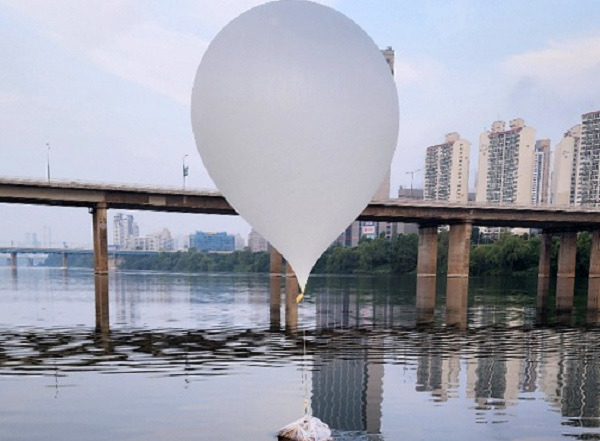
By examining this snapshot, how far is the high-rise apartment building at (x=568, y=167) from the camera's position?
154 meters

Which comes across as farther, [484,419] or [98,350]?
[98,350]

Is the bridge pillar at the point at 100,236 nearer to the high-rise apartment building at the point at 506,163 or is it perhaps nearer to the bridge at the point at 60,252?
the bridge at the point at 60,252

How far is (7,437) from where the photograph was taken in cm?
840

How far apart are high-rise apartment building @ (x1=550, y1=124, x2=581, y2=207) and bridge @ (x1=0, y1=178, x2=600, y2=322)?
92.7m

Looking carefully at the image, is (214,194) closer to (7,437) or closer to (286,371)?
(286,371)

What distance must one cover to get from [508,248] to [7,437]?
323 ft

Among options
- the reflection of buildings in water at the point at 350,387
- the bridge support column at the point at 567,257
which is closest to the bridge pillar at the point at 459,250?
the bridge support column at the point at 567,257

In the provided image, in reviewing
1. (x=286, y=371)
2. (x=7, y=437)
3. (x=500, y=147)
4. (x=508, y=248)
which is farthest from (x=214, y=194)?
(x=500, y=147)

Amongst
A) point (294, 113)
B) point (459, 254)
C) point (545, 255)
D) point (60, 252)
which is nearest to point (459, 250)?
point (459, 254)

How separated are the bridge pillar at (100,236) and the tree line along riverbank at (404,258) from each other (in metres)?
71.6

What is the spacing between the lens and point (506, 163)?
578ft

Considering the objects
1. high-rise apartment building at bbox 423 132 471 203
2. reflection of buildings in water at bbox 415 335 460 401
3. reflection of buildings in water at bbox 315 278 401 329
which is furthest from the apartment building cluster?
reflection of buildings in water at bbox 415 335 460 401

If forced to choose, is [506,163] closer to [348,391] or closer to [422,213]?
[422,213]

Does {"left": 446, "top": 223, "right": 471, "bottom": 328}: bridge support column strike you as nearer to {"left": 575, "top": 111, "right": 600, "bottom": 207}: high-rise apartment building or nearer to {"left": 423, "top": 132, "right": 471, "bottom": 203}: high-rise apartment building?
{"left": 575, "top": 111, "right": 600, "bottom": 207}: high-rise apartment building
